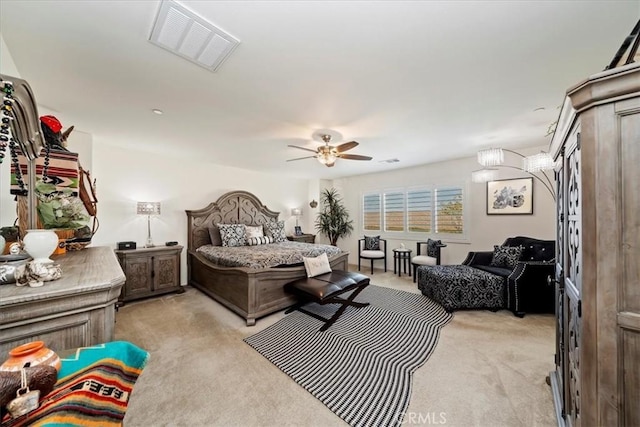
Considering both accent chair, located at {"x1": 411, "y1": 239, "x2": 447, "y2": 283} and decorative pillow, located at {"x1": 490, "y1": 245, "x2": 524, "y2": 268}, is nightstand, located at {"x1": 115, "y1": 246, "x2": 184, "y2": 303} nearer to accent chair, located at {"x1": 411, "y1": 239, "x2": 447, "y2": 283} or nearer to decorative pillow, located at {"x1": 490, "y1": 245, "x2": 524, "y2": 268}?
accent chair, located at {"x1": 411, "y1": 239, "x2": 447, "y2": 283}

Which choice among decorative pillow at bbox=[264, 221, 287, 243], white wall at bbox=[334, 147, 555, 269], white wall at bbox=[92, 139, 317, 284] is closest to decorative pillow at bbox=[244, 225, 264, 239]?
decorative pillow at bbox=[264, 221, 287, 243]

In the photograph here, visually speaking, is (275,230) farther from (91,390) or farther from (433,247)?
(91,390)

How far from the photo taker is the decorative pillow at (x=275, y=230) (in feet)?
17.2

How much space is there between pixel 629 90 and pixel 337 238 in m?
5.95

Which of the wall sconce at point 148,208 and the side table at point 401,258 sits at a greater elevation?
the wall sconce at point 148,208

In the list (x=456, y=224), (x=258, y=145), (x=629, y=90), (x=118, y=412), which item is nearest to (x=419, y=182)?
(x=456, y=224)

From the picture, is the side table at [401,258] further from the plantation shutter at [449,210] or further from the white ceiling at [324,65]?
the white ceiling at [324,65]

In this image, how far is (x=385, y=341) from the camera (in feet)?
8.29

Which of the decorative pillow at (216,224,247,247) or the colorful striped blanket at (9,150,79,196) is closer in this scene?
the colorful striped blanket at (9,150,79,196)

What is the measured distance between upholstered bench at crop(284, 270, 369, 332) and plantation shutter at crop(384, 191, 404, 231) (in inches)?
109

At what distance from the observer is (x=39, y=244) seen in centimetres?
95

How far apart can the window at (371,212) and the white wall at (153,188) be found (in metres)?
2.92

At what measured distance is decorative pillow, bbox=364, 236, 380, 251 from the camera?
5.80 m

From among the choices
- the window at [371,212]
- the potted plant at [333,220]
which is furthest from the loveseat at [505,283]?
the potted plant at [333,220]
